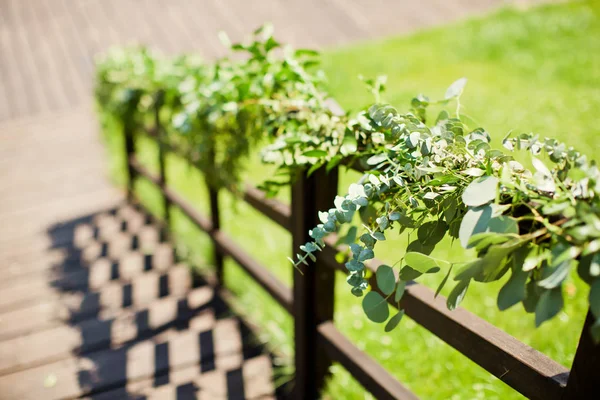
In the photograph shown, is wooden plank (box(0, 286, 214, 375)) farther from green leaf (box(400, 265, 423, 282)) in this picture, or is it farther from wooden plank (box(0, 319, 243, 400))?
green leaf (box(400, 265, 423, 282))

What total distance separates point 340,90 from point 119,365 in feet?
12.3

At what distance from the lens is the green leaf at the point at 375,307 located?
105cm

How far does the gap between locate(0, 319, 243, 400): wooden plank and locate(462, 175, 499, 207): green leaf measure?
1.71m

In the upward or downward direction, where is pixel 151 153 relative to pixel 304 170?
downward

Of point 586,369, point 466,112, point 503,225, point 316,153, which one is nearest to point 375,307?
point 503,225

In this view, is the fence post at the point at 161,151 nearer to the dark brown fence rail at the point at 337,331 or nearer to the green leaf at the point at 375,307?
the dark brown fence rail at the point at 337,331

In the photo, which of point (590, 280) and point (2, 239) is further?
point (2, 239)

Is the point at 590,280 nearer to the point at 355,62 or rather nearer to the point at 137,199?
the point at 137,199

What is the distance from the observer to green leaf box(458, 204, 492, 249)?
0.90m

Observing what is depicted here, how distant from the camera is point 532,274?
90cm

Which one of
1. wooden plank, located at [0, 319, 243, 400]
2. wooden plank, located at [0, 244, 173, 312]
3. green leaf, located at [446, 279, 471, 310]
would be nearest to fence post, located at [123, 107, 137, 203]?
wooden plank, located at [0, 244, 173, 312]

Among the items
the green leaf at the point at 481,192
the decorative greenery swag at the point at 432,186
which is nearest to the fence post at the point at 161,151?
the decorative greenery swag at the point at 432,186

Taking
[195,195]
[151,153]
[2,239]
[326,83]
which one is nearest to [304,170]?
[326,83]

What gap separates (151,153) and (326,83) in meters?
3.88
